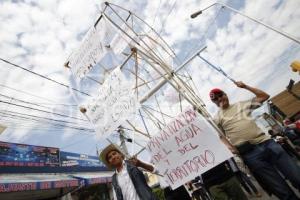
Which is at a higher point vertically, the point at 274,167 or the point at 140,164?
the point at 140,164

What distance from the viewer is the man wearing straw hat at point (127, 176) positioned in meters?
2.54

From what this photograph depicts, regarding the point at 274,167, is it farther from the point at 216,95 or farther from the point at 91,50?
the point at 91,50

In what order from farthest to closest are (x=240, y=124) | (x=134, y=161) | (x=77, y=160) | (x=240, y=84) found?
(x=77, y=160) → (x=240, y=84) → (x=240, y=124) → (x=134, y=161)

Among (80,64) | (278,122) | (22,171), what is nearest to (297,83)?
(278,122)

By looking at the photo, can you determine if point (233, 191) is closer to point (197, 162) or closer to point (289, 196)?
point (289, 196)

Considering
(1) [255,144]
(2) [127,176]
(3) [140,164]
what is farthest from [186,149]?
(1) [255,144]

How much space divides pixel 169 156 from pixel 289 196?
1367 mm

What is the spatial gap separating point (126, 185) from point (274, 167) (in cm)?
176

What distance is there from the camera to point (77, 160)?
15773 millimetres

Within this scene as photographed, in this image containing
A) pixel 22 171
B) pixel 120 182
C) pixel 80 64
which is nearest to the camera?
pixel 120 182

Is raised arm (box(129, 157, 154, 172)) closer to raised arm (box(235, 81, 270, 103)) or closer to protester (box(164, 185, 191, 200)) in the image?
protester (box(164, 185, 191, 200))

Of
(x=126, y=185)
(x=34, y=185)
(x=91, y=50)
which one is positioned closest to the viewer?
(x=126, y=185)

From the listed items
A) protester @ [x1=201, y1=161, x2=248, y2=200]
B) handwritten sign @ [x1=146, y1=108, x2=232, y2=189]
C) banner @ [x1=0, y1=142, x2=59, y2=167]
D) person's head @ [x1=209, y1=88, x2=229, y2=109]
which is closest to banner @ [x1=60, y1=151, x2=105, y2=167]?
banner @ [x1=0, y1=142, x2=59, y2=167]

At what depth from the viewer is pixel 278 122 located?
877cm
